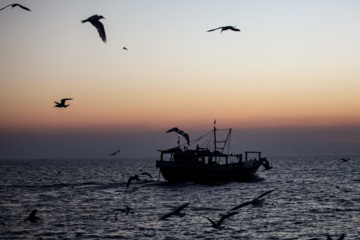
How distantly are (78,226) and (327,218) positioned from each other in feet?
56.0

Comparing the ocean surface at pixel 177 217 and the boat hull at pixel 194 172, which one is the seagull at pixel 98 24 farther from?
the boat hull at pixel 194 172

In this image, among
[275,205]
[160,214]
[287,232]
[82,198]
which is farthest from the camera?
[82,198]

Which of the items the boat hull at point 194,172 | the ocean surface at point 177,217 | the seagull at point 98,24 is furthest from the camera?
the boat hull at point 194,172

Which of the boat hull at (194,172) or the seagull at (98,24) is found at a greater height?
the seagull at (98,24)

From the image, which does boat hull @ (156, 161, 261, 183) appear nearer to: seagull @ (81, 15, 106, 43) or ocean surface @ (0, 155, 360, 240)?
ocean surface @ (0, 155, 360, 240)

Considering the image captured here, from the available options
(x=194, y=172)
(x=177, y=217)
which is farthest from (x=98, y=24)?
(x=194, y=172)

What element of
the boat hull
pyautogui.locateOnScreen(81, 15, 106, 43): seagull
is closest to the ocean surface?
the boat hull

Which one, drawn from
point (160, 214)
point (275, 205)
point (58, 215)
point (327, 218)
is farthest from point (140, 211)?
point (327, 218)

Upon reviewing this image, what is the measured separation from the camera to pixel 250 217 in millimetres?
28156

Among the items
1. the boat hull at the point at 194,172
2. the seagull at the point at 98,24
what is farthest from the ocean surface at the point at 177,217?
the seagull at the point at 98,24

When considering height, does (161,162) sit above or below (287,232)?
above

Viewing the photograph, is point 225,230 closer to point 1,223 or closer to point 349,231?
point 349,231

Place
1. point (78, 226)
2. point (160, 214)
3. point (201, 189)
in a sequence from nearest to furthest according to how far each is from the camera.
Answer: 1. point (78, 226)
2. point (160, 214)
3. point (201, 189)

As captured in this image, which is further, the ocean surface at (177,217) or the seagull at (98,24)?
the ocean surface at (177,217)
